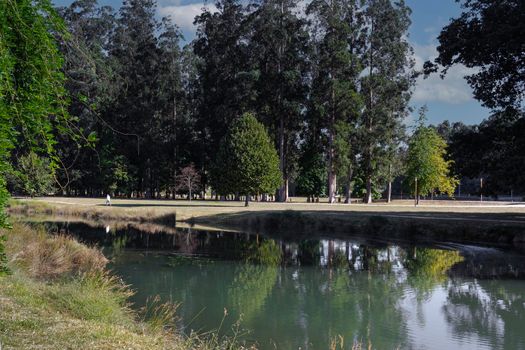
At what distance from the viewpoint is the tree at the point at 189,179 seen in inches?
2630

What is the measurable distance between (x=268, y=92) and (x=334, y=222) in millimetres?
26048

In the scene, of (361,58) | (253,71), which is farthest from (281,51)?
(361,58)

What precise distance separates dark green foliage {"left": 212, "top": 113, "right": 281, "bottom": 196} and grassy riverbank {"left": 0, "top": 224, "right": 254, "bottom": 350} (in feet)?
118

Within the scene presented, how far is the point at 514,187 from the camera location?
2709 cm

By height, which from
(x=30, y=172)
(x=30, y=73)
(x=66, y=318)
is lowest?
(x=66, y=318)

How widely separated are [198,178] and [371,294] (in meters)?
52.0

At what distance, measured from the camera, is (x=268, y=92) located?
6103 cm

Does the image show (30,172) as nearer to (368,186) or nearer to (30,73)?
(30,73)

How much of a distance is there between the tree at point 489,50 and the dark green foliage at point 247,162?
24732mm

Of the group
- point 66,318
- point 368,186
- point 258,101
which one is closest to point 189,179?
point 258,101

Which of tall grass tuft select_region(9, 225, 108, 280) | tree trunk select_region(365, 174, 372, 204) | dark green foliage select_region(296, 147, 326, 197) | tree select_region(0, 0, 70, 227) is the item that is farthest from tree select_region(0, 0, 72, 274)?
dark green foliage select_region(296, 147, 326, 197)

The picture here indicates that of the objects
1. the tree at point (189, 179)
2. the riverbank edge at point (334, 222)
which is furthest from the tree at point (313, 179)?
the riverbank edge at point (334, 222)

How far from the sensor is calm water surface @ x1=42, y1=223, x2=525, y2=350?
13227mm

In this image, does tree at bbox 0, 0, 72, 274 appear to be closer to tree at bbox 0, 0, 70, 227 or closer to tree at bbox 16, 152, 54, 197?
tree at bbox 0, 0, 70, 227
